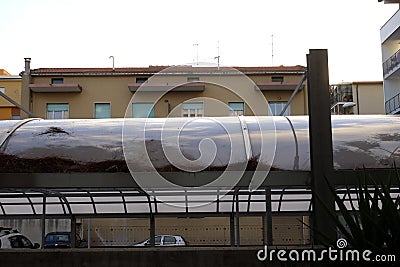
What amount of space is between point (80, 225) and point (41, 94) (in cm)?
1786

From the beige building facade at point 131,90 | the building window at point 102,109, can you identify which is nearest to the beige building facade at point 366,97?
the beige building facade at point 131,90

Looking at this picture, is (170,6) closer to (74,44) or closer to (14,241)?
(74,44)

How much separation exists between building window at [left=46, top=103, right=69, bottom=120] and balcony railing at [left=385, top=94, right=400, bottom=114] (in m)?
20.7

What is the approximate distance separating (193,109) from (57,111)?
30.8 ft

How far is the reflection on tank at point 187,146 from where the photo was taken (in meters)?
6.96

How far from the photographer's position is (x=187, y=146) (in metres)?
7.19

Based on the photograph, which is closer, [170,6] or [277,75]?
[170,6]

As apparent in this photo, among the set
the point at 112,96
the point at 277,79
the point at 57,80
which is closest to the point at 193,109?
the point at 112,96

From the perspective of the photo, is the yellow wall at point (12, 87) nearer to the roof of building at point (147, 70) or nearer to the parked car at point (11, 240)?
the roof of building at point (147, 70)

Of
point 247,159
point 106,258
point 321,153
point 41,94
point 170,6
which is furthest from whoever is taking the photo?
point 41,94

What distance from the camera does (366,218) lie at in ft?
15.0

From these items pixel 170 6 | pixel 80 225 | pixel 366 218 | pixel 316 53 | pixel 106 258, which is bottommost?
pixel 80 225

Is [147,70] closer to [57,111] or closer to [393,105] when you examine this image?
[57,111]

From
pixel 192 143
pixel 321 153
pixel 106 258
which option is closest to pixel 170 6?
pixel 192 143
